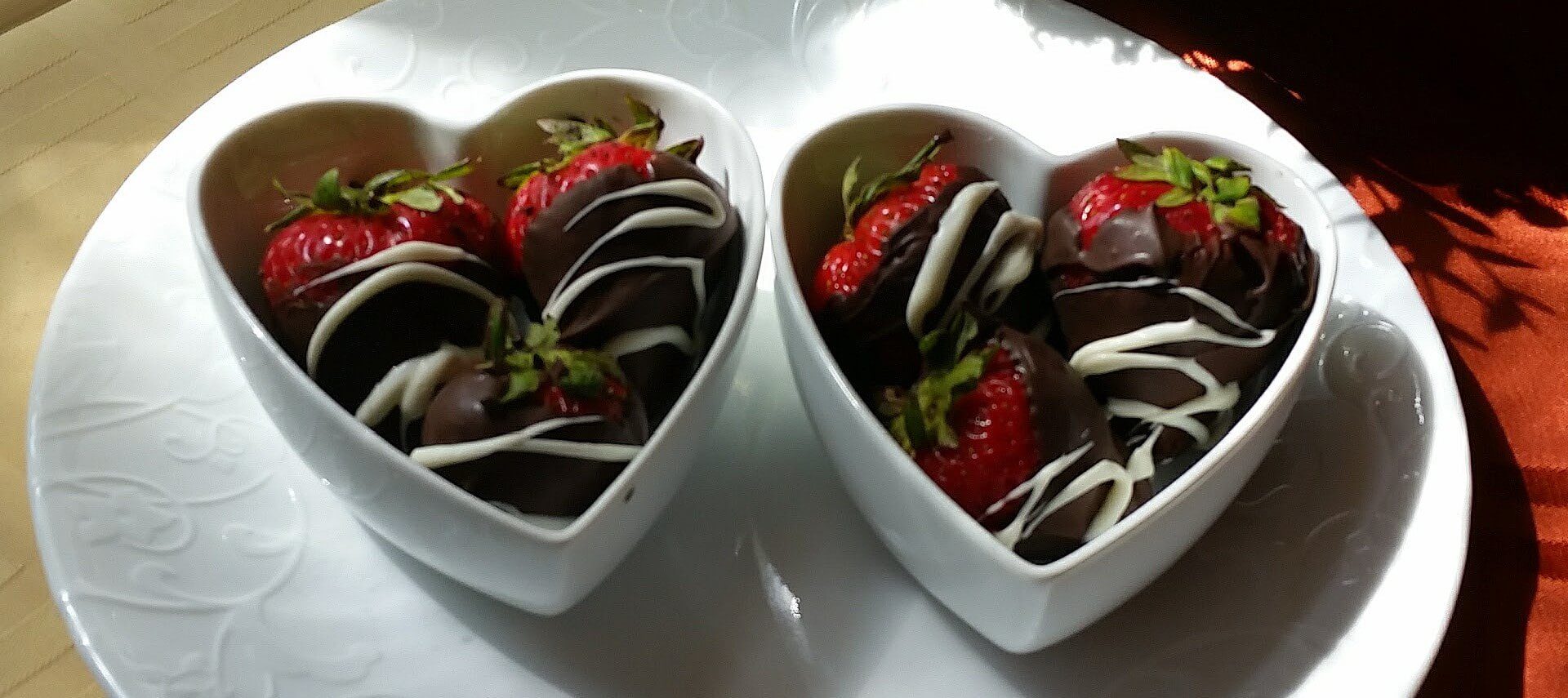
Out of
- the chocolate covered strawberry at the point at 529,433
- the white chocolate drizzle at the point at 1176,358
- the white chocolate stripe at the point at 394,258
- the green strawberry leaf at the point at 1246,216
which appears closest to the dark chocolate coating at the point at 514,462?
the chocolate covered strawberry at the point at 529,433

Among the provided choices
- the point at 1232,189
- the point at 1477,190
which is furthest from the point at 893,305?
the point at 1477,190

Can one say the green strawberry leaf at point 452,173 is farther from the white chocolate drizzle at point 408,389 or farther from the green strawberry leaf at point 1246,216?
the green strawberry leaf at point 1246,216

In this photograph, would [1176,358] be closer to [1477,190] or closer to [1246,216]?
[1246,216]

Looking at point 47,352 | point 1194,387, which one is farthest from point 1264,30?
point 47,352

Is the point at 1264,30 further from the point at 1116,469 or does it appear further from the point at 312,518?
the point at 312,518

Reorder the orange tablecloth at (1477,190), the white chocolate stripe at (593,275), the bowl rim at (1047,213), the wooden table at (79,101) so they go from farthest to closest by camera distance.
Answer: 1. the wooden table at (79,101)
2. the orange tablecloth at (1477,190)
3. the white chocolate stripe at (593,275)
4. the bowl rim at (1047,213)

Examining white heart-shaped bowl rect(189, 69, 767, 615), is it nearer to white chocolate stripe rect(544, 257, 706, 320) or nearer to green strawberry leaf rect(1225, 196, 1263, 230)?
white chocolate stripe rect(544, 257, 706, 320)

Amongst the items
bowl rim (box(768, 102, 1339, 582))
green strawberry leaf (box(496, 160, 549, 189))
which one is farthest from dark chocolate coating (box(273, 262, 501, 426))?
bowl rim (box(768, 102, 1339, 582))
